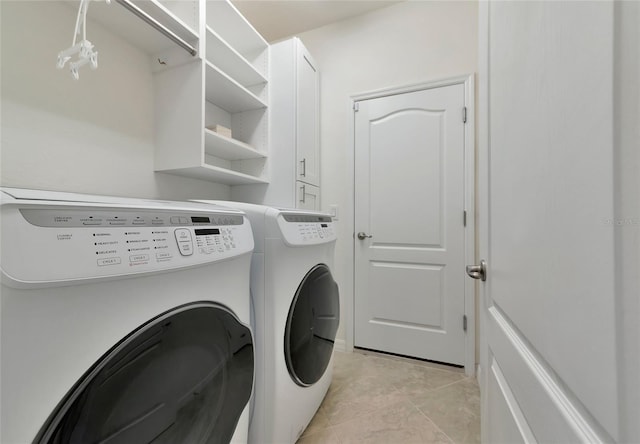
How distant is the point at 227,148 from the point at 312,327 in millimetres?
1215

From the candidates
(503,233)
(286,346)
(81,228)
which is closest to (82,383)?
(81,228)

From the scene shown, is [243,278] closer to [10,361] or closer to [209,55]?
[10,361]

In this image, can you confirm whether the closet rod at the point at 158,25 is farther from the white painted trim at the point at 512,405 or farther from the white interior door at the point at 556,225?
the white painted trim at the point at 512,405

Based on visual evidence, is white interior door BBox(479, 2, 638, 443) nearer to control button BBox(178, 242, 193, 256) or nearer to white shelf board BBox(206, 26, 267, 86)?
control button BBox(178, 242, 193, 256)

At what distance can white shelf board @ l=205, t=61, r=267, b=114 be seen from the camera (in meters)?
1.52

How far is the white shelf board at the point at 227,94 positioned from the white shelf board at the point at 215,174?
50 centimetres

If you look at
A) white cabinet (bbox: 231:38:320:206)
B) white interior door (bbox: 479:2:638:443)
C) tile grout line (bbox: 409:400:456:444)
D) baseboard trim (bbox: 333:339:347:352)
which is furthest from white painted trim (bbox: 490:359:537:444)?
baseboard trim (bbox: 333:339:347:352)

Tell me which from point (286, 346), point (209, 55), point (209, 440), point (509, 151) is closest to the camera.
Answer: point (509, 151)

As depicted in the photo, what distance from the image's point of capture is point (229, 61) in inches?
67.9

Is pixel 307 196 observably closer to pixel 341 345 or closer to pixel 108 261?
pixel 341 345

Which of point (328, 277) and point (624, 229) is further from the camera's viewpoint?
point (328, 277)

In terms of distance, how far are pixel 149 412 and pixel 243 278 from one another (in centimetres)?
37

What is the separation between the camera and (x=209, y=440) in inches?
27.4

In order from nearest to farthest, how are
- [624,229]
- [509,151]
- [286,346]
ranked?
[624,229] → [509,151] → [286,346]
